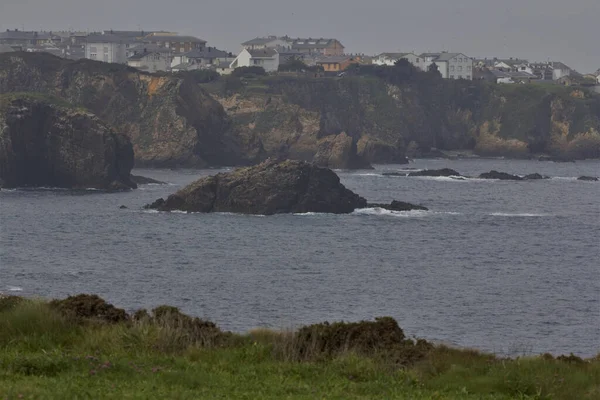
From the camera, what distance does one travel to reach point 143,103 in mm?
183750

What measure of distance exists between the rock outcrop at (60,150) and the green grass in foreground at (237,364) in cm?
10870

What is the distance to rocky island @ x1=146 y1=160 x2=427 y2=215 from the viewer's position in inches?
4392

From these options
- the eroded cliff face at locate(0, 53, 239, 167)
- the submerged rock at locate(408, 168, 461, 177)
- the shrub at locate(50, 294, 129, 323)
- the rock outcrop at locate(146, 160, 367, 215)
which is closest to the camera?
the shrub at locate(50, 294, 129, 323)

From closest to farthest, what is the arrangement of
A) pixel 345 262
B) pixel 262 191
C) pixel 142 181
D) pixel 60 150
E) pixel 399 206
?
pixel 345 262 < pixel 262 191 < pixel 399 206 < pixel 60 150 < pixel 142 181

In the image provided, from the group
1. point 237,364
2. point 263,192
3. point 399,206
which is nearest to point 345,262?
point 263,192

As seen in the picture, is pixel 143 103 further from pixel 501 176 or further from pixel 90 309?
pixel 90 309

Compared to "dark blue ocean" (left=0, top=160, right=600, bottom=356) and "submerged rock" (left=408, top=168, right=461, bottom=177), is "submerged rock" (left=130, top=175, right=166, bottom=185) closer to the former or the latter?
"dark blue ocean" (left=0, top=160, right=600, bottom=356)

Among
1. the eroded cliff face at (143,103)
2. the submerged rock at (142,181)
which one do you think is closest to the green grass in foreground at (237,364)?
the submerged rock at (142,181)

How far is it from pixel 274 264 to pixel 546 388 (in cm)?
5796

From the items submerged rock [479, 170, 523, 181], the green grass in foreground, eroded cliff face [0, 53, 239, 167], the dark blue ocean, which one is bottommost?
the dark blue ocean

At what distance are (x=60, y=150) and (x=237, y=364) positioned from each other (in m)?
115

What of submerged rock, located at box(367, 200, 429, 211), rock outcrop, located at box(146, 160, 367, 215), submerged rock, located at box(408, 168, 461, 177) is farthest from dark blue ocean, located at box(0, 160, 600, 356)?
submerged rock, located at box(408, 168, 461, 177)

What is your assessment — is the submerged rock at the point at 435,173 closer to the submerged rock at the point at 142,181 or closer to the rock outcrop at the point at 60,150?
the submerged rock at the point at 142,181

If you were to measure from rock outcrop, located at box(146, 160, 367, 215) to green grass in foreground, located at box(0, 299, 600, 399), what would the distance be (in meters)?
85.4
